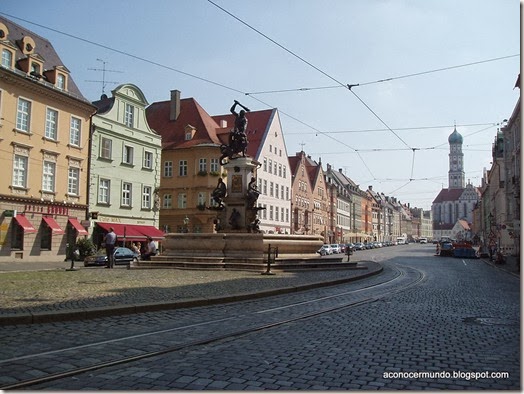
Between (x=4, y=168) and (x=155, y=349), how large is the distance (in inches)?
1129

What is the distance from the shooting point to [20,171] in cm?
3309

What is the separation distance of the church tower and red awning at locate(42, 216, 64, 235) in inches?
6895

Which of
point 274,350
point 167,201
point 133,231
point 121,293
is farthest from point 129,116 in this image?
point 274,350

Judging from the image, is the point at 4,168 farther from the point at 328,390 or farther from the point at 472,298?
the point at 328,390

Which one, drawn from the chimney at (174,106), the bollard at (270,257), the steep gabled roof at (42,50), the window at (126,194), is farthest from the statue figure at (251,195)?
the chimney at (174,106)

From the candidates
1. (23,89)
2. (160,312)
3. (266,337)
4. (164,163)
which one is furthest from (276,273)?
(164,163)

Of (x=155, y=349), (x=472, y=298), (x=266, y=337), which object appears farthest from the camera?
(x=472, y=298)

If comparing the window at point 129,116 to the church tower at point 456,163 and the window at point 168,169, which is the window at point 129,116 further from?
the church tower at point 456,163

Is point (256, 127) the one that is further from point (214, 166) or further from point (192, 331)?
point (192, 331)

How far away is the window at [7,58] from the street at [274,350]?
2770 centimetres

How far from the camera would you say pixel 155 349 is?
23.2ft

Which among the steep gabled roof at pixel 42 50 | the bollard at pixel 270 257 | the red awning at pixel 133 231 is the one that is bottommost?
the bollard at pixel 270 257

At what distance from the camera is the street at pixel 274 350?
552cm

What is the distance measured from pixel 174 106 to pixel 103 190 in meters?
22.4
